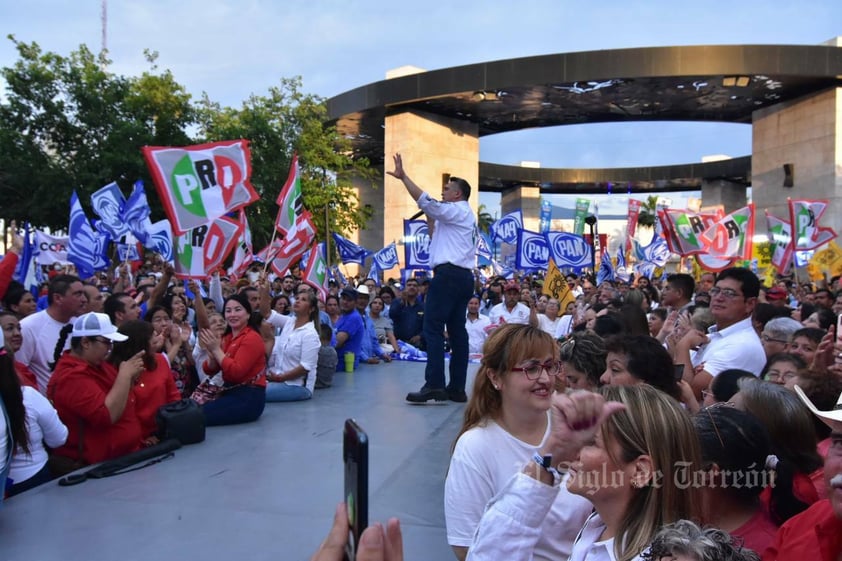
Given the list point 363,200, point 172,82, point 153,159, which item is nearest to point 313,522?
point 153,159

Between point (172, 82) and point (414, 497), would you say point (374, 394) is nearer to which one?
point (414, 497)

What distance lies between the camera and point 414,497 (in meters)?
4.43

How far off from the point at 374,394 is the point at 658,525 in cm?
615

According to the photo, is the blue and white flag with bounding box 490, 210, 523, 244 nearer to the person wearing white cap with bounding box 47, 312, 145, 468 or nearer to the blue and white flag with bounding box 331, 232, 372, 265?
the blue and white flag with bounding box 331, 232, 372, 265

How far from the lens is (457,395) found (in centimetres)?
706

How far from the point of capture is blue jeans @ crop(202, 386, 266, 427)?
21.2ft

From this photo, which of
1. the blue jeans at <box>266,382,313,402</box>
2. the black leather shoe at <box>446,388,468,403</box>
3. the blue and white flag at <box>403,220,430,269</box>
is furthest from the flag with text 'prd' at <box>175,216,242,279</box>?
the blue and white flag at <box>403,220,430,269</box>

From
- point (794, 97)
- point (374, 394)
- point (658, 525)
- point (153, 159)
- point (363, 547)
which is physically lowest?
point (374, 394)

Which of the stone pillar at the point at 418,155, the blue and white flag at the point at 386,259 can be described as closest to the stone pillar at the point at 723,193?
the stone pillar at the point at 418,155

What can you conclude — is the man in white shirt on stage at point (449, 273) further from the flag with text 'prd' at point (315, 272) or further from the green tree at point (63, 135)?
the green tree at point (63, 135)

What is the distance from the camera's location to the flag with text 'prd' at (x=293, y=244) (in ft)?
38.8

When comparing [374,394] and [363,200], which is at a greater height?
[363,200]

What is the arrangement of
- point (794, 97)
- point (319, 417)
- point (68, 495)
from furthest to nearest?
point (794, 97) < point (319, 417) < point (68, 495)

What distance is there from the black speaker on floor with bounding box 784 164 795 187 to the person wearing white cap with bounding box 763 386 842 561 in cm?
3362
